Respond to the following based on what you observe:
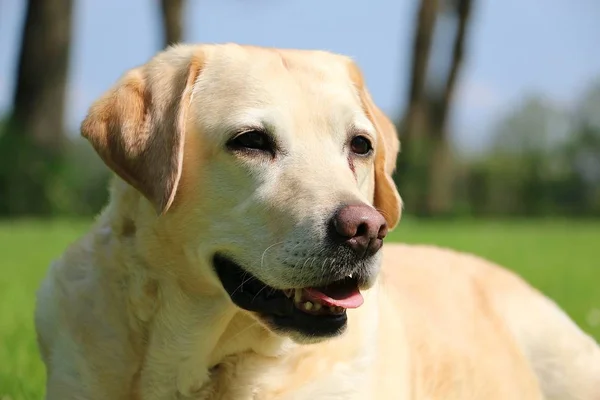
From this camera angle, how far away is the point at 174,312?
11.5 feet

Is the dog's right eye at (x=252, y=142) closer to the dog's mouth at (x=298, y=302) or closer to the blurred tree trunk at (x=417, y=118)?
the dog's mouth at (x=298, y=302)

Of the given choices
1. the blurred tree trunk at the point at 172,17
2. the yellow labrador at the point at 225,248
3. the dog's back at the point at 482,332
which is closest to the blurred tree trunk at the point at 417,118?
the blurred tree trunk at the point at 172,17

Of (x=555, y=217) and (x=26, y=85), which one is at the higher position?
(x=26, y=85)

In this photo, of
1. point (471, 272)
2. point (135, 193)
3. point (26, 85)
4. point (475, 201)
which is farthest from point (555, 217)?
point (135, 193)

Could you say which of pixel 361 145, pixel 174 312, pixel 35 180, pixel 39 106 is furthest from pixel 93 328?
pixel 39 106

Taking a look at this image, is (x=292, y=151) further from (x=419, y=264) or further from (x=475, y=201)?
(x=475, y=201)

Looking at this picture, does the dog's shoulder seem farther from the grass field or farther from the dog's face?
the grass field

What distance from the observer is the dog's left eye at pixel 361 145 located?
3621 millimetres

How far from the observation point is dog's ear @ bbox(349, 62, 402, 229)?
3938mm

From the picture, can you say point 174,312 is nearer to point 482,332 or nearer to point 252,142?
point 252,142

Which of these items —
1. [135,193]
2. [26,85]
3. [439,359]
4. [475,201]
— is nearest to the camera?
[135,193]

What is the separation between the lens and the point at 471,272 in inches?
197

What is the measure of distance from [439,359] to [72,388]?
1.73 m

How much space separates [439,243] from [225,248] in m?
11.0
